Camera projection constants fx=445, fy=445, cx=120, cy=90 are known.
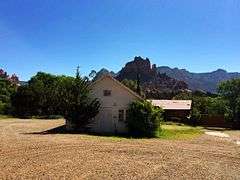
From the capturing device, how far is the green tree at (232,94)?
69131 mm

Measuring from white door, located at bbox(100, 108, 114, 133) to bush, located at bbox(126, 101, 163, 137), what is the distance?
3263 mm

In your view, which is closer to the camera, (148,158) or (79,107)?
(148,158)

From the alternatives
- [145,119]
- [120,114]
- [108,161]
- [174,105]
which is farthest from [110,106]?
[174,105]

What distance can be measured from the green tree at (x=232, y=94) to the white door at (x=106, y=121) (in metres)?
31.2

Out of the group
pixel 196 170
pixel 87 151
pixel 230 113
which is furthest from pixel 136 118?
pixel 230 113

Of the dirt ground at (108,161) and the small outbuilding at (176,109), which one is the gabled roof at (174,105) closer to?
the small outbuilding at (176,109)

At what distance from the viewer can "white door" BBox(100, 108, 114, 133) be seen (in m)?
43.2

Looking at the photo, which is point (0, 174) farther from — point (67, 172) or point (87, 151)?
point (87, 151)

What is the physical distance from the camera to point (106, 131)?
43.0 metres

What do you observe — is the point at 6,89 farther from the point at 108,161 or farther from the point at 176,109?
the point at 108,161

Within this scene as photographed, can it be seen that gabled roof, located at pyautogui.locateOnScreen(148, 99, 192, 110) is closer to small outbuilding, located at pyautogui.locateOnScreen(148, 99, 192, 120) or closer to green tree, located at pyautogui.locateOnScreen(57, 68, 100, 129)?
small outbuilding, located at pyautogui.locateOnScreen(148, 99, 192, 120)

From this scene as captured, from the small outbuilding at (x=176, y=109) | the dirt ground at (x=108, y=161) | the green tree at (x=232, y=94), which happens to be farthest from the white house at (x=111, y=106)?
the small outbuilding at (x=176, y=109)

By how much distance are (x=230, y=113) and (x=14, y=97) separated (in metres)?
41.7

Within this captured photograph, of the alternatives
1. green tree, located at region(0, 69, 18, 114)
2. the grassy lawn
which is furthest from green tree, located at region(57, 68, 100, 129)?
green tree, located at region(0, 69, 18, 114)
